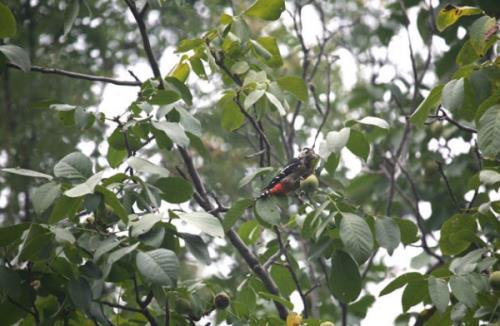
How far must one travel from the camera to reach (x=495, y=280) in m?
1.78

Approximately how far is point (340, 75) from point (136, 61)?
47.8 inches

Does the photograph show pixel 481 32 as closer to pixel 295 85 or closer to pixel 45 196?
pixel 295 85

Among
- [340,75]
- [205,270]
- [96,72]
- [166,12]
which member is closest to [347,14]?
[340,75]

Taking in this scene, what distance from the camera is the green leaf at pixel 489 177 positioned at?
171 centimetres

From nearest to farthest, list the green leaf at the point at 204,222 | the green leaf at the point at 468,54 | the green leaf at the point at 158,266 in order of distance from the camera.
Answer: the green leaf at the point at 158,266 → the green leaf at the point at 204,222 → the green leaf at the point at 468,54

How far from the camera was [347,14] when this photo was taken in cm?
434

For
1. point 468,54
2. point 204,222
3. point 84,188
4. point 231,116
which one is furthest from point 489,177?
point 84,188

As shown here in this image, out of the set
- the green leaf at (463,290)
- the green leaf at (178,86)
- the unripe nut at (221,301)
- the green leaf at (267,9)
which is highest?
the green leaf at (267,9)

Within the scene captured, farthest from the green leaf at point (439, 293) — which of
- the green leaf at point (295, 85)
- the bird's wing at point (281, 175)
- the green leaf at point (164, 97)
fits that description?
the green leaf at point (164, 97)

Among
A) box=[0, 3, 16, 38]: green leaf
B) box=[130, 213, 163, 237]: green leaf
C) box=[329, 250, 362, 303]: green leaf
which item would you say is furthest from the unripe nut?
box=[0, 3, 16, 38]: green leaf

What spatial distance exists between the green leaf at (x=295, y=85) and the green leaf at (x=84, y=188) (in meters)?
0.70

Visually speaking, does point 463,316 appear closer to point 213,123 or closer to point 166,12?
point 213,123

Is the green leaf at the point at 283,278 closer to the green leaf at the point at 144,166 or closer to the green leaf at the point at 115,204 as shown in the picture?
the green leaf at the point at 144,166

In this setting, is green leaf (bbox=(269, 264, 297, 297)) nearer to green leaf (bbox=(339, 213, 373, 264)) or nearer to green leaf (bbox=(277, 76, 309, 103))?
green leaf (bbox=(277, 76, 309, 103))
